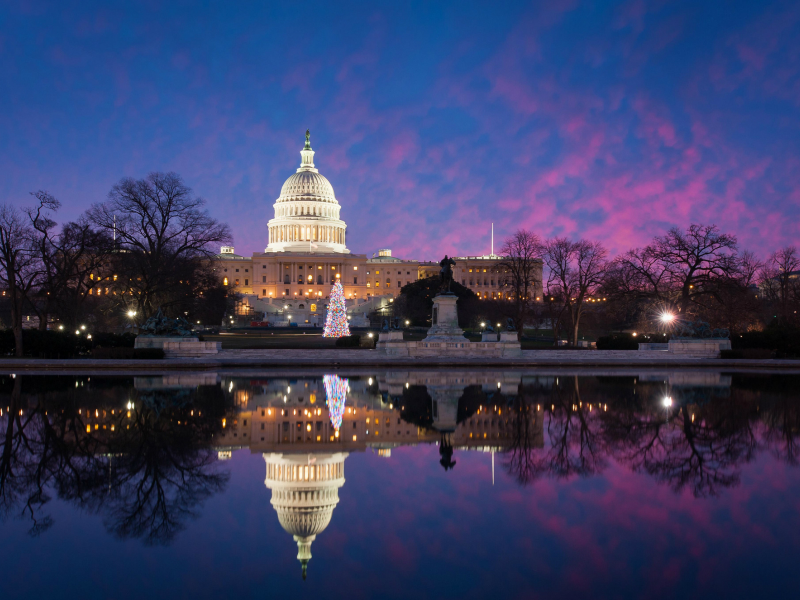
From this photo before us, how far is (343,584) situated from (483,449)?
17.1 feet

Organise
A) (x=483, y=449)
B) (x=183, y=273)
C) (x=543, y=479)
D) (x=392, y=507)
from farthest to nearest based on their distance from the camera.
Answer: (x=183, y=273) < (x=483, y=449) < (x=543, y=479) < (x=392, y=507)

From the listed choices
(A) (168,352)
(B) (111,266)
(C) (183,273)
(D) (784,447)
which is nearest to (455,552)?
(D) (784,447)

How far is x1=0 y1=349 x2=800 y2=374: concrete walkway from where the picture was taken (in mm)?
26359

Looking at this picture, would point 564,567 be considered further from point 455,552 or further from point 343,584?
point 343,584

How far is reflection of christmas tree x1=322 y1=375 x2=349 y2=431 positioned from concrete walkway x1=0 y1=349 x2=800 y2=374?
516cm

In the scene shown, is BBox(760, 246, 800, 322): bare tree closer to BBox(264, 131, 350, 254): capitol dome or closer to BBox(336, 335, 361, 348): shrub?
BBox(336, 335, 361, 348): shrub

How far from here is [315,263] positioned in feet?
424

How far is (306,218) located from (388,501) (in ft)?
427

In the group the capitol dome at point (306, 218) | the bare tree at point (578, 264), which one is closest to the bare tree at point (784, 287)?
the bare tree at point (578, 264)

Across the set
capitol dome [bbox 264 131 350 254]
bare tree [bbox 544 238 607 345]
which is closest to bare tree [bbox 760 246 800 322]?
bare tree [bbox 544 238 607 345]

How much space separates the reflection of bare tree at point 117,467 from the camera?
773 cm

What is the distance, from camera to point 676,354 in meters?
31.3

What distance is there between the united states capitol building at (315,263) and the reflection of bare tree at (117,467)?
4154 inches

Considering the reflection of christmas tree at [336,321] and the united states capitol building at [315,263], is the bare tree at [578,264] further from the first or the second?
the united states capitol building at [315,263]
